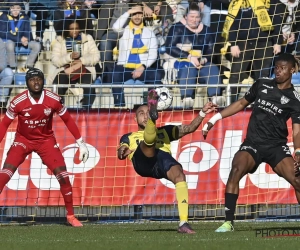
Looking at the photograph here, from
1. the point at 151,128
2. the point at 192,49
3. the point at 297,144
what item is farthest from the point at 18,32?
the point at 297,144

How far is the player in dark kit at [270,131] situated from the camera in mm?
11102

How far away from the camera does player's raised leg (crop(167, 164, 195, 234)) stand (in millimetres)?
11273

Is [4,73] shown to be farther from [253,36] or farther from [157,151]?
[157,151]

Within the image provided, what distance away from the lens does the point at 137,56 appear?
17203 millimetres

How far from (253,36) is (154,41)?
206 centimetres

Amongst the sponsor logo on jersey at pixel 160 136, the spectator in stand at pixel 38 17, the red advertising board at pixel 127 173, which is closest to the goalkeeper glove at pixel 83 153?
the red advertising board at pixel 127 173

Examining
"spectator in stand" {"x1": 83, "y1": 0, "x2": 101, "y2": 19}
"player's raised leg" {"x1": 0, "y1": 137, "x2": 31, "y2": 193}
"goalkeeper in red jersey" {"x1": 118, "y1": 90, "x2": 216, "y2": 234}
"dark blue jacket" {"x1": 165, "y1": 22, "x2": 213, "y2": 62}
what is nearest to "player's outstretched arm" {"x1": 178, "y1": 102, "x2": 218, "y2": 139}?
"goalkeeper in red jersey" {"x1": 118, "y1": 90, "x2": 216, "y2": 234}

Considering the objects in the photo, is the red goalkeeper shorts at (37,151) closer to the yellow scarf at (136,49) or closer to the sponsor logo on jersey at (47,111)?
the sponsor logo on jersey at (47,111)

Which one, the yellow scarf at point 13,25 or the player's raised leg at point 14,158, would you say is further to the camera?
the yellow scarf at point 13,25

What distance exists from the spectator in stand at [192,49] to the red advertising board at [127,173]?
193cm

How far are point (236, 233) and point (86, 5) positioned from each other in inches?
306

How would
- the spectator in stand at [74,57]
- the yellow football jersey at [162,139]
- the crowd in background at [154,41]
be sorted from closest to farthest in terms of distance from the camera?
the yellow football jersey at [162,139] → the crowd in background at [154,41] → the spectator in stand at [74,57]

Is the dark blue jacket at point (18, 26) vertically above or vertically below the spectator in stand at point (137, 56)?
above

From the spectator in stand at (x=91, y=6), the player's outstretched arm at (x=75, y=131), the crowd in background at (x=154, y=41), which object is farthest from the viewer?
the spectator in stand at (x=91, y=6)
